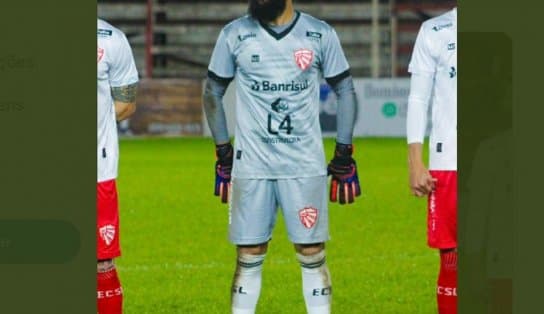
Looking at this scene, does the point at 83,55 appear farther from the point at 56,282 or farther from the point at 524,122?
the point at 524,122

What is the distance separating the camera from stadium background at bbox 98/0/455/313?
36.9ft

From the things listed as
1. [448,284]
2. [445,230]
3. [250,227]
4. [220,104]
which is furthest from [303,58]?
[448,284]

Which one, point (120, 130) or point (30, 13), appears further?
point (120, 130)

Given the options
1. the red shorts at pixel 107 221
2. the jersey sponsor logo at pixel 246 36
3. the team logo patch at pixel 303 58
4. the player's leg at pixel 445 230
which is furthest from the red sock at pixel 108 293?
the player's leg at pixel 445 230

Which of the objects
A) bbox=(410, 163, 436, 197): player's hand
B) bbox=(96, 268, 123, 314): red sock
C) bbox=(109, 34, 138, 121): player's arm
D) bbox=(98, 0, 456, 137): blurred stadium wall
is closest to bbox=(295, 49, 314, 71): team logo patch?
bbox=(410, 163, 436, 197): player's hand

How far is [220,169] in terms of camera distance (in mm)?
7398

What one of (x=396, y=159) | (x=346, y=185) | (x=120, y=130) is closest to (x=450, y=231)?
(x=346, y=185)

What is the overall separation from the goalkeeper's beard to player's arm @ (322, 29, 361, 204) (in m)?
0.31

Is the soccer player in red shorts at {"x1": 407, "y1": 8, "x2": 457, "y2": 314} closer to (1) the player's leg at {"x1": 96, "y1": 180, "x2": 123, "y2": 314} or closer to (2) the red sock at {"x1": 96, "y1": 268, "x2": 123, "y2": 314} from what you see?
(1) the player's leg at {"x1": 96, "y1": 180, "x2": 123, "y2": 314}

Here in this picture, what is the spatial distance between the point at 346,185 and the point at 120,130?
35089 mm

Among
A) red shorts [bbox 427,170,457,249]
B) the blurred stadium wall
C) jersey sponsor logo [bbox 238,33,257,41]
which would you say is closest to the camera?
jersey sponsor logo [bbox 238,33,257,41]

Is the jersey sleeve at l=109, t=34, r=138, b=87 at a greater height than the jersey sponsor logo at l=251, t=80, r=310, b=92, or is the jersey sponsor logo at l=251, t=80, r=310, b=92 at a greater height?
the jersey sleeve at l=109, t=34, r=138, b=87

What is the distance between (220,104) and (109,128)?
66 cm

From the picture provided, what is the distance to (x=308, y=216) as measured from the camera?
282 inches
